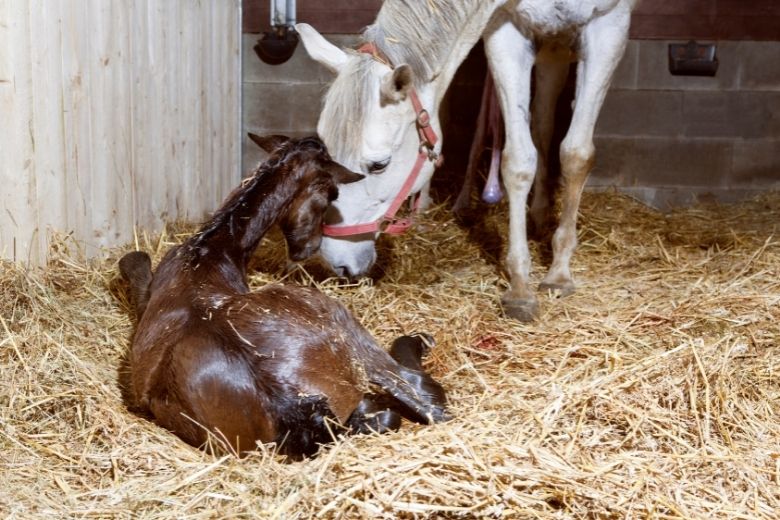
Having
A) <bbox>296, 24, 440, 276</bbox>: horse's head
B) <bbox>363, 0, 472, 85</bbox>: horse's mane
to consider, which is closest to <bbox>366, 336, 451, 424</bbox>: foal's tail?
<bbox>296, 24, 440, 276</bbox>: horse's head

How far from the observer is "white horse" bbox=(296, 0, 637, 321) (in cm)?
346

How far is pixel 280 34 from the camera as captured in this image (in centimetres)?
572

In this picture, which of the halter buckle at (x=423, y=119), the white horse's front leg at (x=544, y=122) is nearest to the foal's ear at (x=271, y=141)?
the halter buckle at (x=423, y=119)

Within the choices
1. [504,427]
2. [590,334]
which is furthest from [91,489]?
[590,334]

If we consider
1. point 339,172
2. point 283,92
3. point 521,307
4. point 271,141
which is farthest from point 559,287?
point 283,92

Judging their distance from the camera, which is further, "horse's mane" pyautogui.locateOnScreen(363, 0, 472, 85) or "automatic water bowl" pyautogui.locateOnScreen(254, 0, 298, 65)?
"automatic water bowl" pyautogui.locateOnScreen(254, 0, 298, 65)

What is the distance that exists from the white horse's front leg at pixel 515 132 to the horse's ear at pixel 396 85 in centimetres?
64

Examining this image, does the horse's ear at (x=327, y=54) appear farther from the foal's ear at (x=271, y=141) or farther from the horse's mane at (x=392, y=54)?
the foal's ear at (x=271, y=141)

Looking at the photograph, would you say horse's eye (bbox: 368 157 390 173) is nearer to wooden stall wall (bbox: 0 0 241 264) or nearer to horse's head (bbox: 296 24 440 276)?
horse's head (bbox: 296 24 440 276)

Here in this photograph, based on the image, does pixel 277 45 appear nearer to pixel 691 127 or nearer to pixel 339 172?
pixel 691 127

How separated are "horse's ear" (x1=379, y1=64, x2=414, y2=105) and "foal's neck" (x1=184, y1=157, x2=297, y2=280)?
0.61 metres

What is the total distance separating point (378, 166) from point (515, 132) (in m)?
0.74

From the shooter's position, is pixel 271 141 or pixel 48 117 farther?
pixel 48 117

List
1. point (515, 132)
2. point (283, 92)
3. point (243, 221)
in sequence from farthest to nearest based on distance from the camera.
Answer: point (283, 92), point (515, 132), point (243, 221)
